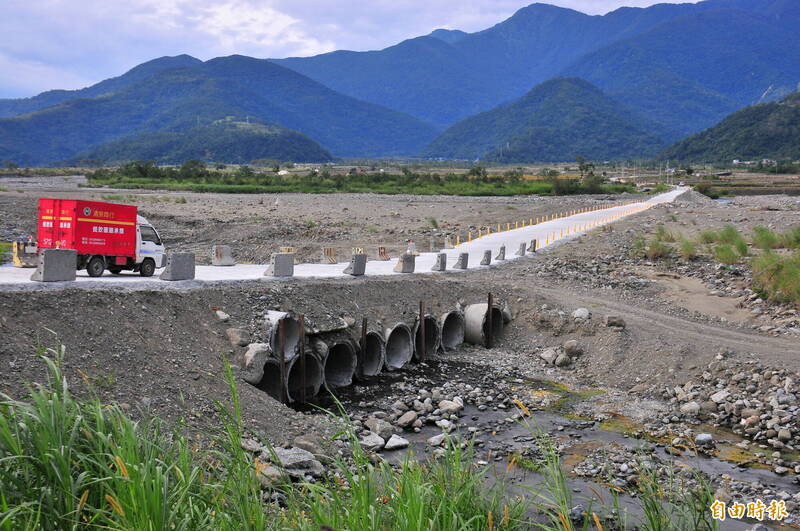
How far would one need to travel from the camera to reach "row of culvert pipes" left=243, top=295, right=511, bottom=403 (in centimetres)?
1507

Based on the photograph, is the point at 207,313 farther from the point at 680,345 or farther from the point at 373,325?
the point at 680,345

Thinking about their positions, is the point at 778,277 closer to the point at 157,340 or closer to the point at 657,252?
the point at 657,252

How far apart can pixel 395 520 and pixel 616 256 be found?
28118 mm

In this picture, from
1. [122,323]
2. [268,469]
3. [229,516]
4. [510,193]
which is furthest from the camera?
[510,193]

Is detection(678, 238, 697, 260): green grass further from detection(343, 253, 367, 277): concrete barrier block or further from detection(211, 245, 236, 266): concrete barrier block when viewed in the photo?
detection(211, 245, 236, 266): concrete barrier block

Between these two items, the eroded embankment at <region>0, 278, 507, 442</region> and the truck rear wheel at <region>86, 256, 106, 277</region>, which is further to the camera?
the truck rear wheel at <region>86, 256, 106, 277</region>

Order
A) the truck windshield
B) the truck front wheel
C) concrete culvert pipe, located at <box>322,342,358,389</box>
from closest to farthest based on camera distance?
1. concrete culvert pipe, located at <box>322,342,358,389</box>
2. the truck front wheel
3. the truck windshield

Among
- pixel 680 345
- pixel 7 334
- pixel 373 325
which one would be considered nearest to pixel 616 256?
pixel 680 345

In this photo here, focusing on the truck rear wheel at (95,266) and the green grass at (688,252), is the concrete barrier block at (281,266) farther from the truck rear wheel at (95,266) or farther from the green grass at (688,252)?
the green grass at (688,252)

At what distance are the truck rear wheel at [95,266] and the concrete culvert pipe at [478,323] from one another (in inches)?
383

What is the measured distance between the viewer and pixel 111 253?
59.7 feet

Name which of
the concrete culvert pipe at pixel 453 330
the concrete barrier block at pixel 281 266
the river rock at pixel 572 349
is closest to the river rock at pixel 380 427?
the concrete barrier block at pixel 281 266

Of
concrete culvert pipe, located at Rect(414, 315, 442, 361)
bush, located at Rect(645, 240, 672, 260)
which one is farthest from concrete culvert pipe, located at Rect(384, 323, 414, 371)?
bush, located at Rect(645, 240, 672, 260)

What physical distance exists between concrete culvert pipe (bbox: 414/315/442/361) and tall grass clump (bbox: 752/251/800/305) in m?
10.8
